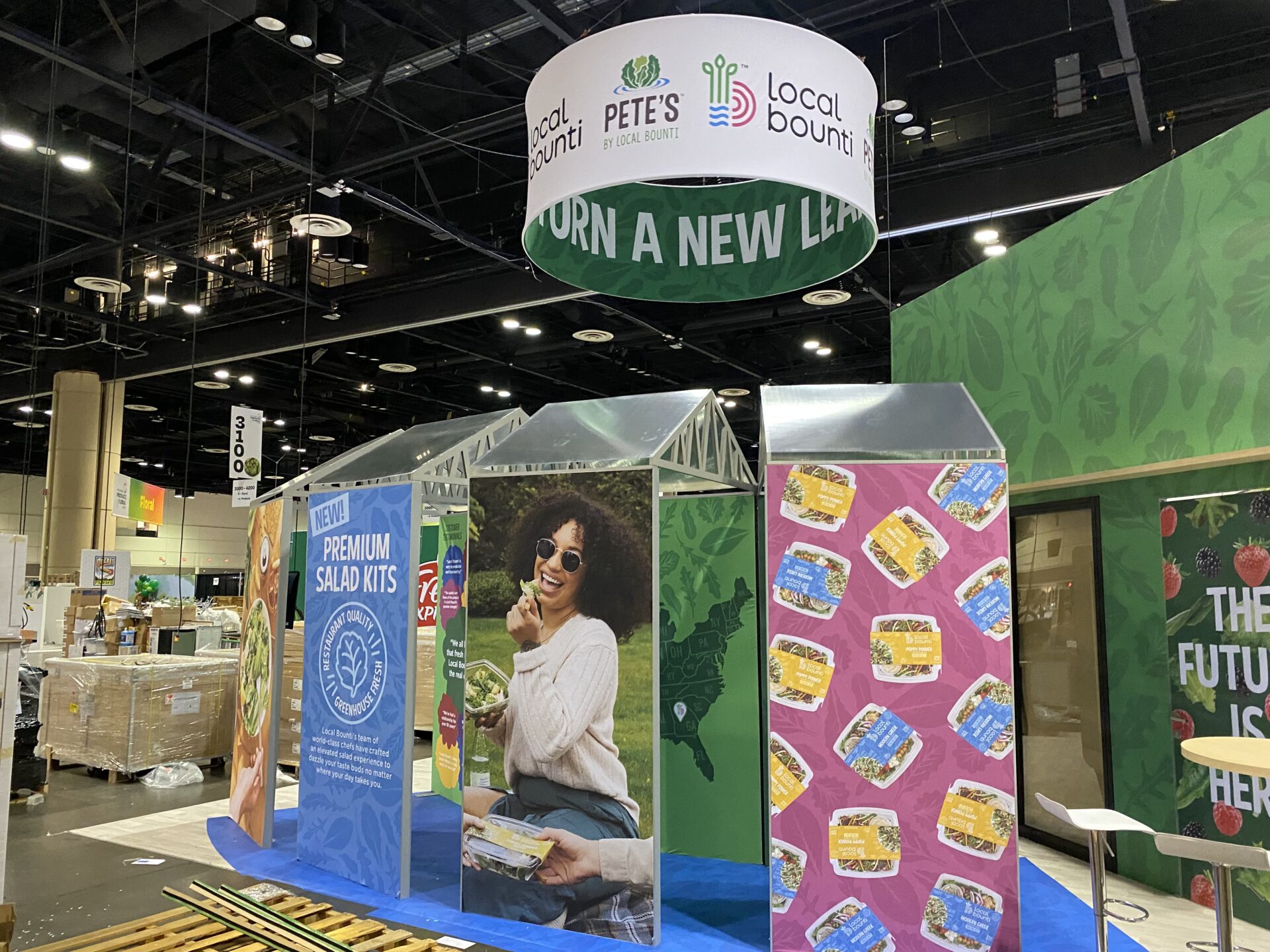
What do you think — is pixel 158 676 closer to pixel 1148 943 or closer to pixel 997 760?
pixel 997 760

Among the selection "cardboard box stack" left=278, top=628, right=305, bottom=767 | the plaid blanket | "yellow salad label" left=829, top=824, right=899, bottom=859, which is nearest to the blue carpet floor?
the plaid blanket

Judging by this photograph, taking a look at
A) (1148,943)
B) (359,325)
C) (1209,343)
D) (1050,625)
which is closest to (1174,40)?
(1209,343)

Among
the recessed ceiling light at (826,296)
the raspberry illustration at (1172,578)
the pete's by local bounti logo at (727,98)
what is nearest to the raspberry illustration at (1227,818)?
the raspberry illustration at (1172,578)

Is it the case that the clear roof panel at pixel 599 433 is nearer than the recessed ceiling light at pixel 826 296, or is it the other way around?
the clear roof panel at pixel 599 433

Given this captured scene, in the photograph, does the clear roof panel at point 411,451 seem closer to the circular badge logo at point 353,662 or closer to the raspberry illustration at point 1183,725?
the circular badge logo at point 353,662

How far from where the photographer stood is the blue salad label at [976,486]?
4207 millimetres

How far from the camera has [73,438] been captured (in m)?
13.3

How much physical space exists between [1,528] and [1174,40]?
26400 mm

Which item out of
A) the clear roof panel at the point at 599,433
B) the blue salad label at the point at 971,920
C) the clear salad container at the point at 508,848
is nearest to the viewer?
the blue salad label at the point at 971,920

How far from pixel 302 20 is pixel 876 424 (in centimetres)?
468

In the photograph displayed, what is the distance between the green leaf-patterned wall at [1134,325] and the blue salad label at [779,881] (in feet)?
10.1

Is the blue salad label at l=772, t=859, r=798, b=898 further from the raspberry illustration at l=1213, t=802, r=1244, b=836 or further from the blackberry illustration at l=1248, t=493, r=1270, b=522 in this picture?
the blackberry illustration at l=1248, t=493, r=1270, b=522

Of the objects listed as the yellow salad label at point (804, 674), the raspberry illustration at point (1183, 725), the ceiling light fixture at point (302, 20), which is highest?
the ceiling light fixture at point (302, 20)

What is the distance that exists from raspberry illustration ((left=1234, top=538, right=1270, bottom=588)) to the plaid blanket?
3.30 metres
